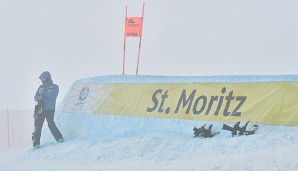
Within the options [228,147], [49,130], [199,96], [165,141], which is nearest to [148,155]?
[165,141]

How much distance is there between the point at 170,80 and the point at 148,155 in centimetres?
374

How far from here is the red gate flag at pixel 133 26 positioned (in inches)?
616

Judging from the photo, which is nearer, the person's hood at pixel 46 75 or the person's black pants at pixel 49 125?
the person's black pants at pixel 49 125

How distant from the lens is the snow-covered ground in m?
8.15

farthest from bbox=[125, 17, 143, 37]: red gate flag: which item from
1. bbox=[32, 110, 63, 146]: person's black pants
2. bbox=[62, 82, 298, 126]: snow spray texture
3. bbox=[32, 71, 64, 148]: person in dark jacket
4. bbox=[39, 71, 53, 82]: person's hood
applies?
bbox=[32, 110, 63, 146]: person's black pants

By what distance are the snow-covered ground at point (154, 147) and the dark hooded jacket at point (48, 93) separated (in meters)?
1.03

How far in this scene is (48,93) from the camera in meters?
14.2

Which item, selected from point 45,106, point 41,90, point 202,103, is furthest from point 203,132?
point 41,90

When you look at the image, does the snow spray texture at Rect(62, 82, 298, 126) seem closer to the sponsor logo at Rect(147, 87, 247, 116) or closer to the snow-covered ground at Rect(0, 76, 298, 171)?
the sponsor logo at Rect(147, 87, 247, 116)

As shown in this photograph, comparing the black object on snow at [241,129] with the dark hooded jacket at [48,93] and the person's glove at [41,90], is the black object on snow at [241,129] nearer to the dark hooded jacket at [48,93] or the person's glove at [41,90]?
the dark hooded jacket at [48,93]

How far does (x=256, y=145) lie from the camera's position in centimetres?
938

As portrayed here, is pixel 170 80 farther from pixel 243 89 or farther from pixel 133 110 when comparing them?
pixel 243 89

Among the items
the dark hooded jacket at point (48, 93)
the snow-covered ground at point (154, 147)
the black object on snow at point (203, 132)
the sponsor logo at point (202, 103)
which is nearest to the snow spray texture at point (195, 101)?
the sponsor logo at point (202, 103)

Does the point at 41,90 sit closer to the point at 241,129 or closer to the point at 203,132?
the point at 203,132
